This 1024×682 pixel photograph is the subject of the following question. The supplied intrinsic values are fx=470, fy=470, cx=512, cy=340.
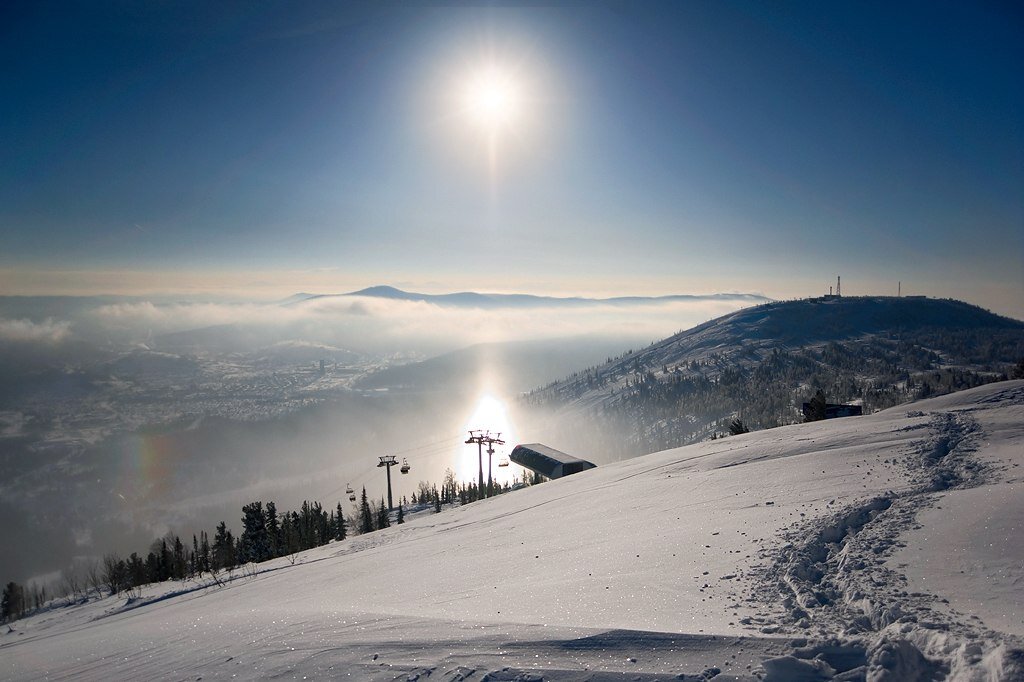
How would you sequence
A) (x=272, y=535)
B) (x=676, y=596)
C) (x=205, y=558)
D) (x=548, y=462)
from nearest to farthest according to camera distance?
1. (x=676, y=596)
2. (x=205, y=558)
3. (x=272, y=535)
4. (x=548, y=462)

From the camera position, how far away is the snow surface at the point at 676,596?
18.8 feet

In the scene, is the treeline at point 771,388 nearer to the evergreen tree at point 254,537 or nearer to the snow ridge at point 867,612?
the evergreen tree at point 254,537

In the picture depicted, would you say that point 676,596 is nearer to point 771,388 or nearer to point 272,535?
point 272,535

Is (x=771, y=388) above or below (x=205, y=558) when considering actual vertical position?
below

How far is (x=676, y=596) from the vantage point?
7.68 metres

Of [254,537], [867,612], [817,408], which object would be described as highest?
[867,612]

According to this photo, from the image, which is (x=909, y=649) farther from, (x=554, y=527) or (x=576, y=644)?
(x=554, y=527)

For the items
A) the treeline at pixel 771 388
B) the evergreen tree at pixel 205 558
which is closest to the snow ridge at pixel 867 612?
the evergreen tree at pixel 205 558

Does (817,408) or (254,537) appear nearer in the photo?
(254,537)

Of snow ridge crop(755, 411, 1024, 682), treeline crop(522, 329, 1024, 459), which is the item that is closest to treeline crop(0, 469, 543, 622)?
snow ridge crop(755, 411, 1024, 682)

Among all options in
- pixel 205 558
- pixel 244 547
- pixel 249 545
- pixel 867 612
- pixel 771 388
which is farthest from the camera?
pixel 771 388

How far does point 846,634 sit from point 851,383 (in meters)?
170

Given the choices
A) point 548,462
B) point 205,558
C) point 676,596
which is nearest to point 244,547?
point 205,558

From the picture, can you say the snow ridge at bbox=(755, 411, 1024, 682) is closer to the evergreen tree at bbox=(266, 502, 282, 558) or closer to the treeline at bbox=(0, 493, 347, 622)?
the treeline at bbox=(0, 493, 347, 622)
